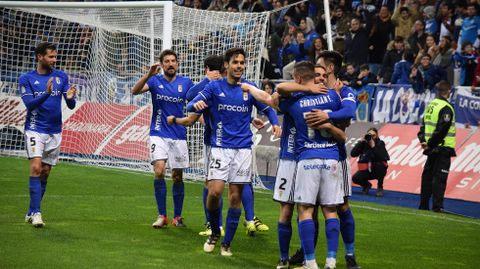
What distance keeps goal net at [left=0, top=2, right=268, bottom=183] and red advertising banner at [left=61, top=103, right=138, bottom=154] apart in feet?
0.08

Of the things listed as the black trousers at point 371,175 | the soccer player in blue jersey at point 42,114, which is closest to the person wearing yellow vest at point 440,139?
the black trousers at point 371,175

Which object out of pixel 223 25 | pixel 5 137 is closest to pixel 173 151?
pixel 223 25

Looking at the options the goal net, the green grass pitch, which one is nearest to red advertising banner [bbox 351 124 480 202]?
the green grass pitch

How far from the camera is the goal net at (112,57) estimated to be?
67.4 feet

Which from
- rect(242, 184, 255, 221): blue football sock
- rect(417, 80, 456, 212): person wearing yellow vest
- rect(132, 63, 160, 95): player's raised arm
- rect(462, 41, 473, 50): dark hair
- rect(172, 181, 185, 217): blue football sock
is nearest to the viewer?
rect(132, 63, 160, 95): player's raised arm

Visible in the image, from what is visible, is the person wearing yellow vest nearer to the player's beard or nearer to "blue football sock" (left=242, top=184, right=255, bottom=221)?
"blue football sock" (left=242, top=184, right=255, bottom=221)

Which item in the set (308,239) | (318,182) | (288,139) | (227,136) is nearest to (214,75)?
(227,136)

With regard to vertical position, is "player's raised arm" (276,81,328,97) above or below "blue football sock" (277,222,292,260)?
above

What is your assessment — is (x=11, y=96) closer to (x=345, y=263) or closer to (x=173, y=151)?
(x=173, y=151)

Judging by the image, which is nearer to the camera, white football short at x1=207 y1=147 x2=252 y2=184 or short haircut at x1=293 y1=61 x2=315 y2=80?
short haircut at x1=293 y1=61 x2=315 y2=80

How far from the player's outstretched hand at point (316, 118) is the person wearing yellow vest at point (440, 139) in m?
7.90

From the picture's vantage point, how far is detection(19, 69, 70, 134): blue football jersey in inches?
529

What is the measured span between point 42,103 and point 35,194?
4.13ft

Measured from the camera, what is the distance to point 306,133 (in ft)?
33.0
